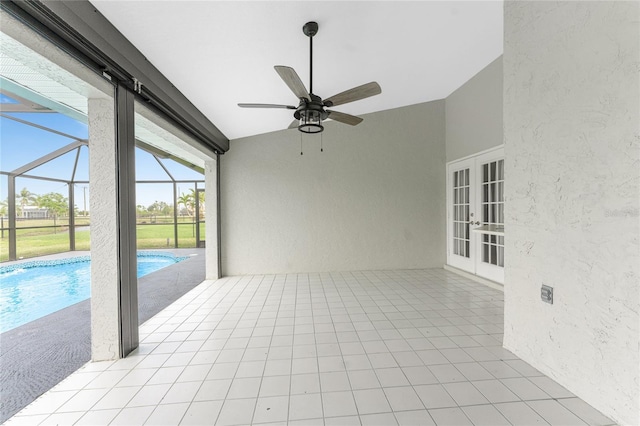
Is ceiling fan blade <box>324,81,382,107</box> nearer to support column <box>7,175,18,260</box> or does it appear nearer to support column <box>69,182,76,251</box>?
support column <box>7,175,18,260</box>

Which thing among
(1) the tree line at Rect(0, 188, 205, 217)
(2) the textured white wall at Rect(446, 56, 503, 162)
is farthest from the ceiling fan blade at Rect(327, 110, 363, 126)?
(1) the tree line at Rect(0, 188, 205, 217)

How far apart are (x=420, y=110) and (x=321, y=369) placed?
494 centimetres

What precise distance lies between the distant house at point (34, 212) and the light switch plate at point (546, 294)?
8.62 m

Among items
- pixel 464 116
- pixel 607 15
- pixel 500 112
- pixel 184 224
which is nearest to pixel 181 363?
pixel 607 15

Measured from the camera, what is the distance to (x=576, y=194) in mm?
1727

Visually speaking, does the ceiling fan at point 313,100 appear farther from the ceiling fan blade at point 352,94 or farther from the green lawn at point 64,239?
the green lawn at point 64,239

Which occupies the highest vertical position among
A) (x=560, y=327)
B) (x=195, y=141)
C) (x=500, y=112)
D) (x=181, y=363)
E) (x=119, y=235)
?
(x=500, y=112)

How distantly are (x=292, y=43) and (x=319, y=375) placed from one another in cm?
289

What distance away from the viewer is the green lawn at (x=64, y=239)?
634cm

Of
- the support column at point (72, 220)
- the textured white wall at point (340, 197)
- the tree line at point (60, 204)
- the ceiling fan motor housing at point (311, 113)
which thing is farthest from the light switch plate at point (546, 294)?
the support column at point (72, 220)

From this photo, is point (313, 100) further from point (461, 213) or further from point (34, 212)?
point (34, 212)

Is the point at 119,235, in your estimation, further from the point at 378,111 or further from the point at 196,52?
the point at 378,111

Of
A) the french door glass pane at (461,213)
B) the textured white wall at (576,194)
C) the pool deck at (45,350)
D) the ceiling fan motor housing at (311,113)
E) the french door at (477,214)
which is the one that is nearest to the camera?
the textured white wall at (576,194)

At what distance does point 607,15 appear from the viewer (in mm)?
1525
